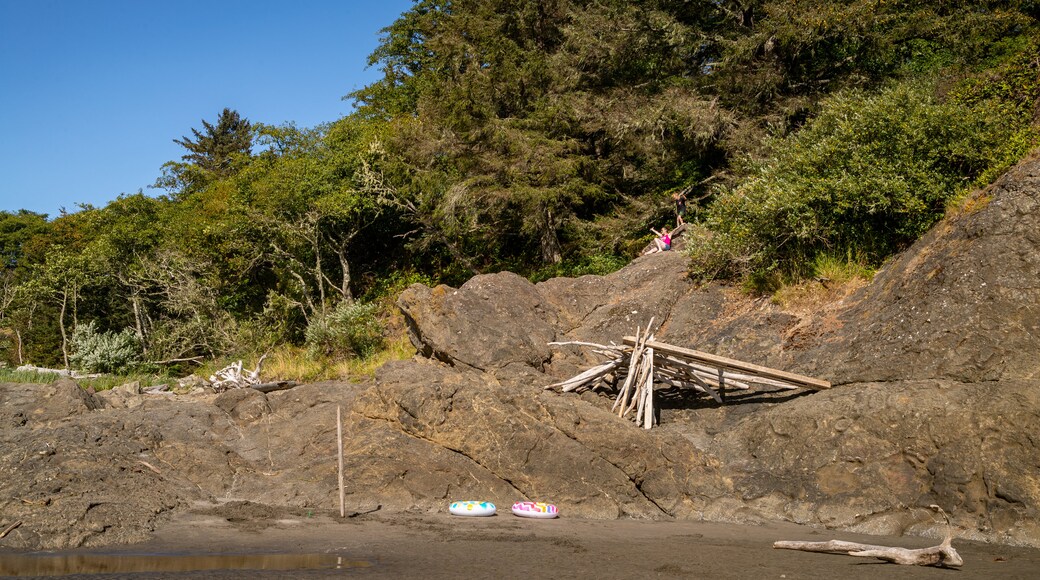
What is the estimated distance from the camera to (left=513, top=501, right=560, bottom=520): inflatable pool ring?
10.3 metres

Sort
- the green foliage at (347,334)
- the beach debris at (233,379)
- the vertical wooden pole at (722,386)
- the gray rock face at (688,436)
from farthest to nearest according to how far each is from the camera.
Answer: the green foliage at (347,334) → the beach debris at (233,379) → the vertical wooden pole at (722,386) → the gray rock face at (688,436)

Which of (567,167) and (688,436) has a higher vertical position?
(567,167)

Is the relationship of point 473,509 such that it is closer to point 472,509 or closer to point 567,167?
point 472,509

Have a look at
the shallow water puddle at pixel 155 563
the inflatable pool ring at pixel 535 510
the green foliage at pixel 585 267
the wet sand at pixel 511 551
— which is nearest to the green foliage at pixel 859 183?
the green foliage at pixel 585 267

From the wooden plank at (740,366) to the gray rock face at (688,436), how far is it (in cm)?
32

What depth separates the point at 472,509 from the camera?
1031 cm

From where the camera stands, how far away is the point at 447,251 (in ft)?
89.7

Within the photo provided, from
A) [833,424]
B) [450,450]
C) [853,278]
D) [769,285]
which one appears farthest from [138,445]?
[853,278]

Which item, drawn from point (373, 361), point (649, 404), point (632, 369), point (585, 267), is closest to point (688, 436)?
point (649, 404)

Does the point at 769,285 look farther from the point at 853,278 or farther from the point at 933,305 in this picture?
the point at 933,305

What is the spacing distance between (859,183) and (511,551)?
31.0 ft

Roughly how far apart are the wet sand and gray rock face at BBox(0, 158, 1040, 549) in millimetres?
514

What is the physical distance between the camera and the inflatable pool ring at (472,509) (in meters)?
10.3

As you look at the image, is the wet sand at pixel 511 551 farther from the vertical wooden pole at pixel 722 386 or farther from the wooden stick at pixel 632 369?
the vertical wooden pole at pixel 722 386
